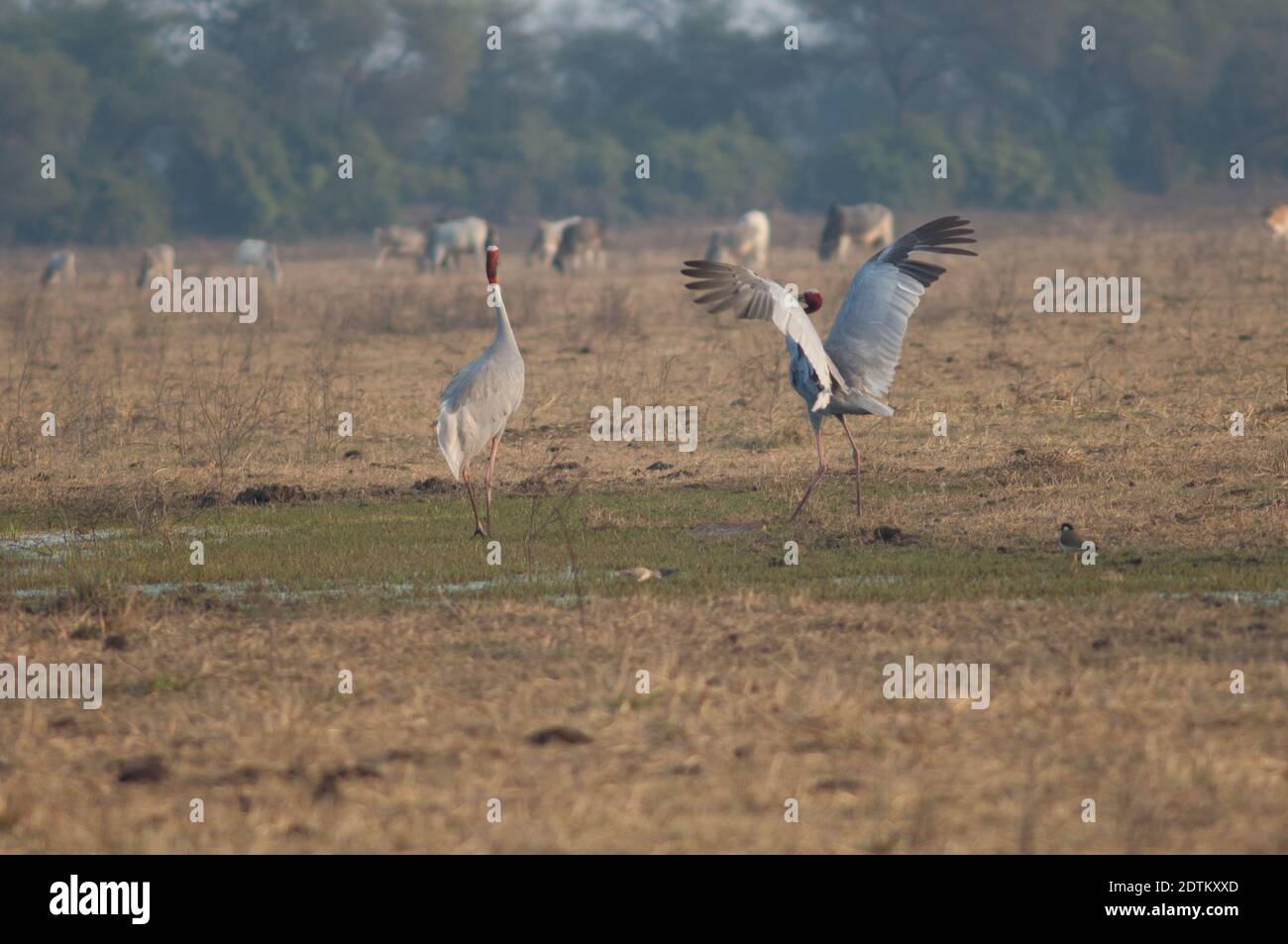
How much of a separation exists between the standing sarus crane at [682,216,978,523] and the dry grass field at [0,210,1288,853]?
0.51m

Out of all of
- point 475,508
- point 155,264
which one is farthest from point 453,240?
point 475,508

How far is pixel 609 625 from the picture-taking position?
590cm

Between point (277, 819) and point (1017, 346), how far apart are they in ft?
35.4

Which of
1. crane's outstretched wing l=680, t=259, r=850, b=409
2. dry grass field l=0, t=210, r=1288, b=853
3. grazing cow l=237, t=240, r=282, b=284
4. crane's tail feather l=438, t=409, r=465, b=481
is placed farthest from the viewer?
grazing cow l=237, t=240, r=282, b=284

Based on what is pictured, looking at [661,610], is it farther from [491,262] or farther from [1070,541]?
[491,262]

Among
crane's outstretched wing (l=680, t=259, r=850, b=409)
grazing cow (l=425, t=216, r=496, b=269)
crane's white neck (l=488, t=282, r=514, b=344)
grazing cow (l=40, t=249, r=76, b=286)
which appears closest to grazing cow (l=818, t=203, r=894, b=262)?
grazing cow (l=425, t=216, r=496, b=269)

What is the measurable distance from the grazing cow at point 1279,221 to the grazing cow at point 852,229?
258 inches

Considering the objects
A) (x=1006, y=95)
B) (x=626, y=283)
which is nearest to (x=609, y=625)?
(x=626, y=283)

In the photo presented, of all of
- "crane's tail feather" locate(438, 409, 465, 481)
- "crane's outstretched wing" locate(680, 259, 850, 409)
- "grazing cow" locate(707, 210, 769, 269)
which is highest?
"grazing cow" locate(707, 210, 769, 269)

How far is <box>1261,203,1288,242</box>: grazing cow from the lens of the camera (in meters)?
26.0

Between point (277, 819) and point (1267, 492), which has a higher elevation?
point (1267, 492)

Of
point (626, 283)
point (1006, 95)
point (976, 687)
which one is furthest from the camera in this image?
point (1006, 95)

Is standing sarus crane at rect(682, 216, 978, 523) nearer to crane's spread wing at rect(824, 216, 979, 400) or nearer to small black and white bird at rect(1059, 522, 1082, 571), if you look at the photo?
crane's spread wing at rect(824, 216, 979, 400)
